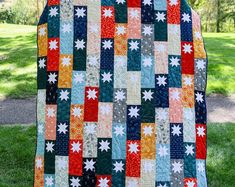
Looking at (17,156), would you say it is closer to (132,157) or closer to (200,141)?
(132,157)

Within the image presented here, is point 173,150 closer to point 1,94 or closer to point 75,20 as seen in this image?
point 75,20

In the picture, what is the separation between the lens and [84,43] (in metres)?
2.69

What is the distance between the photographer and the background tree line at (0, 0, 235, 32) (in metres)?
23.3

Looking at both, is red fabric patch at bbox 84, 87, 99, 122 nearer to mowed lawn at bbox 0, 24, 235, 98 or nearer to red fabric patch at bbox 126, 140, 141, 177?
red fabric patch at bbox 126, 140, 141, 177

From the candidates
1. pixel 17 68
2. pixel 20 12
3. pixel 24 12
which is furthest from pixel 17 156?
pixel 20 12

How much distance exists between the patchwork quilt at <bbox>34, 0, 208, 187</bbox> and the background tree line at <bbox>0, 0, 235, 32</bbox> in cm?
1813

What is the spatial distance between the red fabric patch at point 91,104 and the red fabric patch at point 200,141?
575 millimetres

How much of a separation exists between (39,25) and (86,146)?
76cm

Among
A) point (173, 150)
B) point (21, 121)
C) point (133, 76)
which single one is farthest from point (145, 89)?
point (21, 121)

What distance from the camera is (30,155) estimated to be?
4.38 m

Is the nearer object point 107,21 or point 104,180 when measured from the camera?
point 104,180

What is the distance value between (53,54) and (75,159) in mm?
609

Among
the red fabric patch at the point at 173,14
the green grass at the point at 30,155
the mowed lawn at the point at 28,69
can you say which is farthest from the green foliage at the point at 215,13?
the red fabric patch at the point at 173,14

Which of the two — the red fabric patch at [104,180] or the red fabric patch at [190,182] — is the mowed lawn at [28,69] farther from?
the red fabric patch at [190,182]
